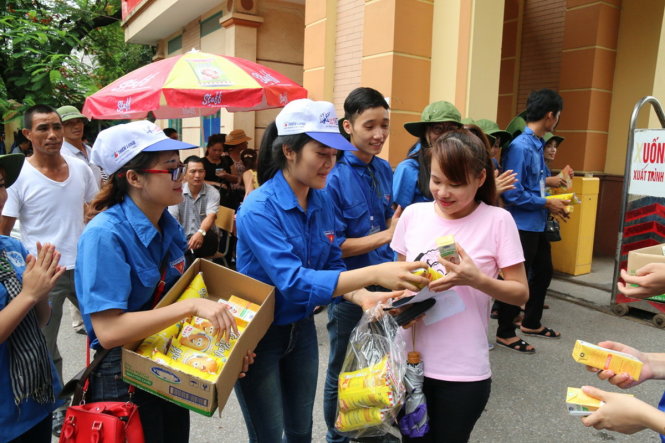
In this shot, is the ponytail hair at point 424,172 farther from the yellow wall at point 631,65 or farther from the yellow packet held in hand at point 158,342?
the yellow wall at point 631,65

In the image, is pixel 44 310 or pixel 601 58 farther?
pixel 601 58

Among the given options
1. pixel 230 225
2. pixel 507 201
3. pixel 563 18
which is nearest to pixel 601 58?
pixel 563 18

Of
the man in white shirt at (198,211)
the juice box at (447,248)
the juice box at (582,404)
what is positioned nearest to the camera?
the juice box at (582,404)

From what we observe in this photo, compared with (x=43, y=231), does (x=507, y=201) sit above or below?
above

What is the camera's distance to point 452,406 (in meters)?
1.94

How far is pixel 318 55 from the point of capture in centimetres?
711

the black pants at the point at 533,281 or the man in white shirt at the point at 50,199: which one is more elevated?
the man in white shirt at the point at 50,199

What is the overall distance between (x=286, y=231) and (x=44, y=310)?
43.3 inches

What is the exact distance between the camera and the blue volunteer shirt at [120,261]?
1.68 metres

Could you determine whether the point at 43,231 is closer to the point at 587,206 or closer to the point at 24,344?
the point at 24,344

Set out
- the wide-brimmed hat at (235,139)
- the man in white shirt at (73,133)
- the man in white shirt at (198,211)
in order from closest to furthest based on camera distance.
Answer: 1. the man in white shirt at (73,133)
2. the man in white shirt at (198,211)
3. the wide-brimmed hat at (235,139)

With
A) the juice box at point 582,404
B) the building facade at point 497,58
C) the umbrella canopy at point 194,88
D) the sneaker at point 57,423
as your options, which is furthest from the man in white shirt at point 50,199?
the building facade at point 497,58

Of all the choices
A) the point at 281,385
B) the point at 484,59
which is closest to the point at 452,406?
the point at 281,385

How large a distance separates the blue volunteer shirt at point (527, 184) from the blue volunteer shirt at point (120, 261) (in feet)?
10.9
